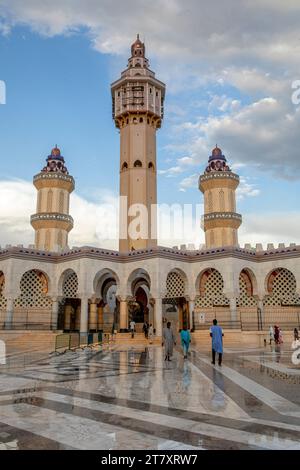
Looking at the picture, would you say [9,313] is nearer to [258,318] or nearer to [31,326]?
[31,326]

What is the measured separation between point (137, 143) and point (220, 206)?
33.0ft

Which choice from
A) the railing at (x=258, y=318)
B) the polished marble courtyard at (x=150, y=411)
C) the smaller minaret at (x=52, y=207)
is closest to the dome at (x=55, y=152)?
the smaller minaret at (x=52, y=207)

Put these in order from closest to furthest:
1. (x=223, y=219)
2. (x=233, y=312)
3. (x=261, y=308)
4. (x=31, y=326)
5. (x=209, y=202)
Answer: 1. (x=233, y=312)
2. (x=261, y=308)
3. (x=31, y=326)
4. (x=223, y=219)
5. (x=209, y=202)

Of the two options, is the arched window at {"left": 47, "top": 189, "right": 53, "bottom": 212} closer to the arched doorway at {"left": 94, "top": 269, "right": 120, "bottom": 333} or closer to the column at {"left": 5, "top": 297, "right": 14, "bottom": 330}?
the arched doorway at {"left": 94, "top": 269, "right": 120, "bottom": 333}

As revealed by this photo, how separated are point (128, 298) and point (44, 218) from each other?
1360cm

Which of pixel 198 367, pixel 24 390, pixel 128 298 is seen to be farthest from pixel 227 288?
pixel 24 390

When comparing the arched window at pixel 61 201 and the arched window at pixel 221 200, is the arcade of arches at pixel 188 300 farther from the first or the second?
the arched window at pixel 221 200

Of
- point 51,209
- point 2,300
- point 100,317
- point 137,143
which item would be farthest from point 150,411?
point 51,209

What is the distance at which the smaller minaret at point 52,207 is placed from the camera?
129ft

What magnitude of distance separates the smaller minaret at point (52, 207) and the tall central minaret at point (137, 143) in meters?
5.90

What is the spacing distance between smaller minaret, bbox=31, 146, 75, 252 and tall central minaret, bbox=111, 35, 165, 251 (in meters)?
5.90

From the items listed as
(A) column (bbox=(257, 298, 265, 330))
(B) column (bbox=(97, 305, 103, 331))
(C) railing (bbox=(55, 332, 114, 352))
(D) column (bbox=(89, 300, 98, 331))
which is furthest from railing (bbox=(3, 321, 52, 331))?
(A) column (bbox=(257, 298, 265, 330))

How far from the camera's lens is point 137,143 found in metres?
39.5

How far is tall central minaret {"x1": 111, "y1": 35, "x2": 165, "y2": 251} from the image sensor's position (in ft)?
124
